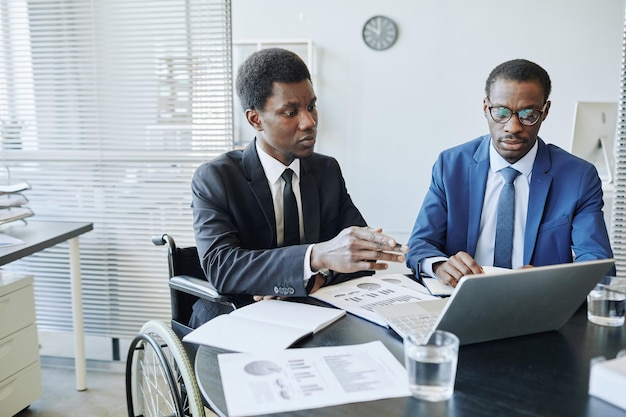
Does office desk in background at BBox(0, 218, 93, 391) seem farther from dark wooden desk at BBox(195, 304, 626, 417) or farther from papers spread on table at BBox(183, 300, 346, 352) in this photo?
dark wooden desk at BBox(195, 304, 626, 417)

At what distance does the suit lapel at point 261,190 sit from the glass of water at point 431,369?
0.88 metres

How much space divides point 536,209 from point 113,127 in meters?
2.08

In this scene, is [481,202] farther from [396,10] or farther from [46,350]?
[396,10]

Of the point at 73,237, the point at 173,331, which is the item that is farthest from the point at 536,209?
the point at 73,237

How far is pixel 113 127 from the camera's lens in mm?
2801

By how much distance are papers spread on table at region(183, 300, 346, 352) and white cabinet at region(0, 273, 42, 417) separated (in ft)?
4.83

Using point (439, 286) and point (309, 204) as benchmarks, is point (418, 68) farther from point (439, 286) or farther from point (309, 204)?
point (439, 286)

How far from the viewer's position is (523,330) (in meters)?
1.08

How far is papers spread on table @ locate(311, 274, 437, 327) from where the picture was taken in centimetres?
126

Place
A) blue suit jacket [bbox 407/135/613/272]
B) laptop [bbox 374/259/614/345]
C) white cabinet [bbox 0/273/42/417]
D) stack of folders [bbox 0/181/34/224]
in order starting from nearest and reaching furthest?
1. laptop [bbox 374/259/614/345]
2. blue suit jacket [bbox 407/135/613/272]
3. white cabinet [bbox 0/273/42/417]
4. stack of folders [bbox 0/181/34/224]

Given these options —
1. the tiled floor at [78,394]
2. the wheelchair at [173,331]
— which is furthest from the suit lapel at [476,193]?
the tiled floor at [78,394]

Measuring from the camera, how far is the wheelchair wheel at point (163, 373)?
121 cm

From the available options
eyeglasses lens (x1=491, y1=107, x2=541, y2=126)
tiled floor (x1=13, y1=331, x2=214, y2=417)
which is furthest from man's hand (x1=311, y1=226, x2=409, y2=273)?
tiled floor (x1=13, y1=331, x2=214, y2=417)

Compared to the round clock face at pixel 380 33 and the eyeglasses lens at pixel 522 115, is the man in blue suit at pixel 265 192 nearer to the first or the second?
the eyeglasses lens at pixel 522 115
